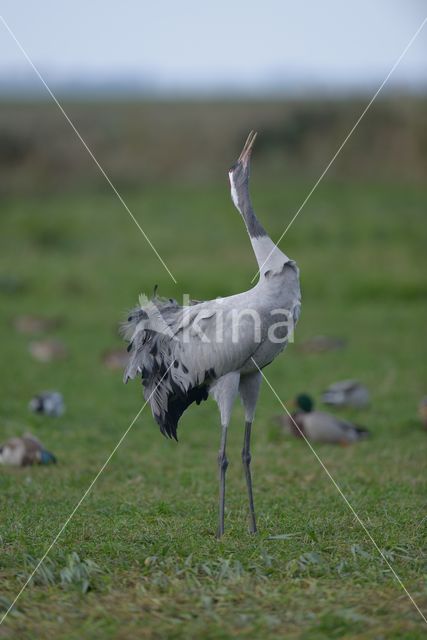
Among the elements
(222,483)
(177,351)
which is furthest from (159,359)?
(222,483)

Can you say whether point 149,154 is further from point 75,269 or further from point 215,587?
point 215,587

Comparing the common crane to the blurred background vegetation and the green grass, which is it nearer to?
the green grass

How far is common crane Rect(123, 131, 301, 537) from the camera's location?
235 inches

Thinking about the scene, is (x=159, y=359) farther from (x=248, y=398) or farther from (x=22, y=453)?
(x=22, y=453)

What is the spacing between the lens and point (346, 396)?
408 inches

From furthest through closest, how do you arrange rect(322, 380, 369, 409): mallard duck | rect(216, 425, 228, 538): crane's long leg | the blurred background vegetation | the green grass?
the blurred background vegetation
rect(322, 380, 369, 409): mallard duck
rect(216, 425, 228, 538): crane's long leg
the green grass

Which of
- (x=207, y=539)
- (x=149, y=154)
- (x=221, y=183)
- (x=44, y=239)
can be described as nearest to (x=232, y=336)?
(x=207, y=539)

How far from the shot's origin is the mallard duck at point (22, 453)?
8.13 meters

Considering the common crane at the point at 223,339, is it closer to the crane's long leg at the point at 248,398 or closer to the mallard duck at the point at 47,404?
the crane's long leg at the point at 248,398

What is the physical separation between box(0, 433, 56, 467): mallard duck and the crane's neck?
3045 millimetres

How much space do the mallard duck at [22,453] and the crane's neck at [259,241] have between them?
3.04 m

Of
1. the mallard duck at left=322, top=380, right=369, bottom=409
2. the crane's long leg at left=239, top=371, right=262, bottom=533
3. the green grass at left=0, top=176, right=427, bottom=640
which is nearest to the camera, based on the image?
the green grass at left=0, top=176, right=427, bottom=640

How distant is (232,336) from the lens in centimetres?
598

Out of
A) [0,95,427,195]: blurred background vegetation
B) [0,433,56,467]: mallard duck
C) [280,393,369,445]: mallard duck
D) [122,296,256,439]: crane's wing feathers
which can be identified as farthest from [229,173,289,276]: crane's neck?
[0,95,427,195]: blurred background vegetation
